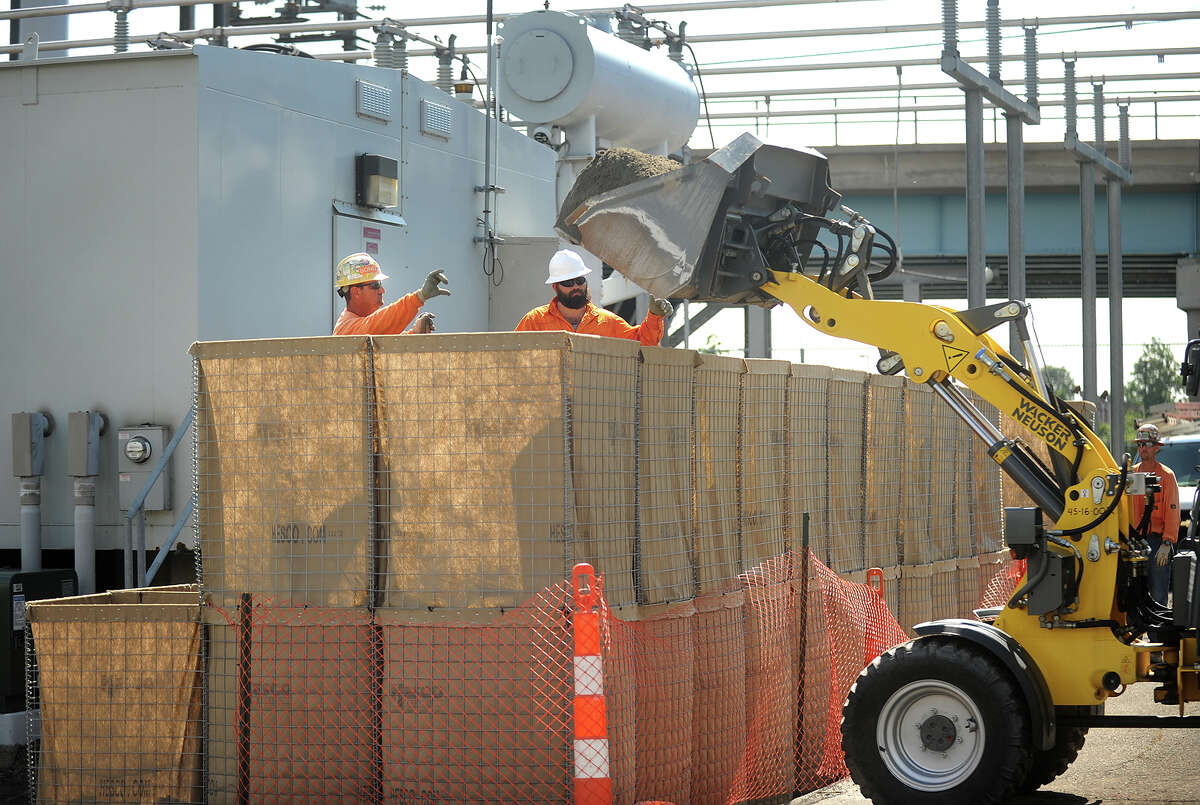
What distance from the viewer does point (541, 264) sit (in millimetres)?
12219

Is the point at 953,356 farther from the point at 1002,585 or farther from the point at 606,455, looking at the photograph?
the point at 1002,585

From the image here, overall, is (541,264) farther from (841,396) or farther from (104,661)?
(104,661)

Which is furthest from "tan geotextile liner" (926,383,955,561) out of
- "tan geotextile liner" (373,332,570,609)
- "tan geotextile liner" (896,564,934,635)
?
"tan geotextile liner" (373,332,570,609)

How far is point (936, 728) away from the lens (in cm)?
689

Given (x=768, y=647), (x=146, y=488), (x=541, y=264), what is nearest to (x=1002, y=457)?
(x=768, y=647)

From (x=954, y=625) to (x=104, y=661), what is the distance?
13.3 ft

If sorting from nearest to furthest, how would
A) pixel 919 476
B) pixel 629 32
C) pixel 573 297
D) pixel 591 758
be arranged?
1. pixel 591 758
2. pixel 573 297
3. pixel 919 476
4. pixel 629 32

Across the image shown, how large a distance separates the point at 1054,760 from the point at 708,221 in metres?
3.34

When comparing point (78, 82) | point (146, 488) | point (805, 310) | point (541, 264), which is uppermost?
point (78, 82)

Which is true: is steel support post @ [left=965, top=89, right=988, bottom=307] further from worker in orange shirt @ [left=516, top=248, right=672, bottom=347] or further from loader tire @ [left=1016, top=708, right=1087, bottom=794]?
loader tire @ [left=1016, top=708, right=1087, bottom=794]

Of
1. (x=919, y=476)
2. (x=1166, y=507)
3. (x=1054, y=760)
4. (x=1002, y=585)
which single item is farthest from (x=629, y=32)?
(x=1054, y=760)

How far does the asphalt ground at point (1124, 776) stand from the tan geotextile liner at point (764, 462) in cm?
139

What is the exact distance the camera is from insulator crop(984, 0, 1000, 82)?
1647 centimetres

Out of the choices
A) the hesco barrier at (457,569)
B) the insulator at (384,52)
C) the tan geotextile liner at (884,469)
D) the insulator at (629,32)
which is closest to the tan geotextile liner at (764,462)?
the hesco barrier at (457,569)
